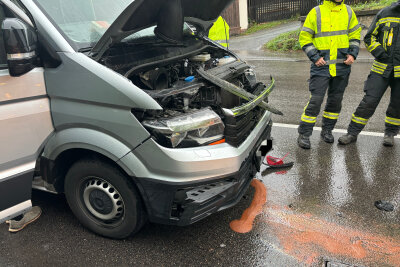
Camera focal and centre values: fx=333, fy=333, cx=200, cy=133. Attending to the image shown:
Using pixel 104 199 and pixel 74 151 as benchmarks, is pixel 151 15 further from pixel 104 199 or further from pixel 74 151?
pixel 104 199

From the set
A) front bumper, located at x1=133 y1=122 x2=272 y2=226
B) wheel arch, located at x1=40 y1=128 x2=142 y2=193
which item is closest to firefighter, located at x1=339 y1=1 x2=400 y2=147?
front bumper, located at x1=133 y1=122 x2=272 y2=226

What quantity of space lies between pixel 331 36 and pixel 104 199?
3381mm

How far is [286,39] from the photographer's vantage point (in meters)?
12.8

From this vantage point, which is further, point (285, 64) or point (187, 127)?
point (285, 64)

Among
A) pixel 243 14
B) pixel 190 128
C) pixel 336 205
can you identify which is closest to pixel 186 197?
pixel 190 128

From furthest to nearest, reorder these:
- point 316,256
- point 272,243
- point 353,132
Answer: point 353,132
point 272,243
point 316,256

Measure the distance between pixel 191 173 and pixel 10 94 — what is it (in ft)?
4.80

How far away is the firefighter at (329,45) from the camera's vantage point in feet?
13.7

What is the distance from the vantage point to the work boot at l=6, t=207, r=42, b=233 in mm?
3043

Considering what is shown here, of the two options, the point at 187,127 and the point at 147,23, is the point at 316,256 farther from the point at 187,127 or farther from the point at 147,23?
the point at 147,23

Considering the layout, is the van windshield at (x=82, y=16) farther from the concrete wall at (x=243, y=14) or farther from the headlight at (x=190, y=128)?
the concrete wall at (x=243, y=14)

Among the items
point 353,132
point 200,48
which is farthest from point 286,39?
A: point 200,48

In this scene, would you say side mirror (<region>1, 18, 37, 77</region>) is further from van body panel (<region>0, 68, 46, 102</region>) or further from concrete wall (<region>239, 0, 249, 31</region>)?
concrete wall (<region>239, 0, 249, 31</region>)

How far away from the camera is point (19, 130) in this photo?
2.55 metres
